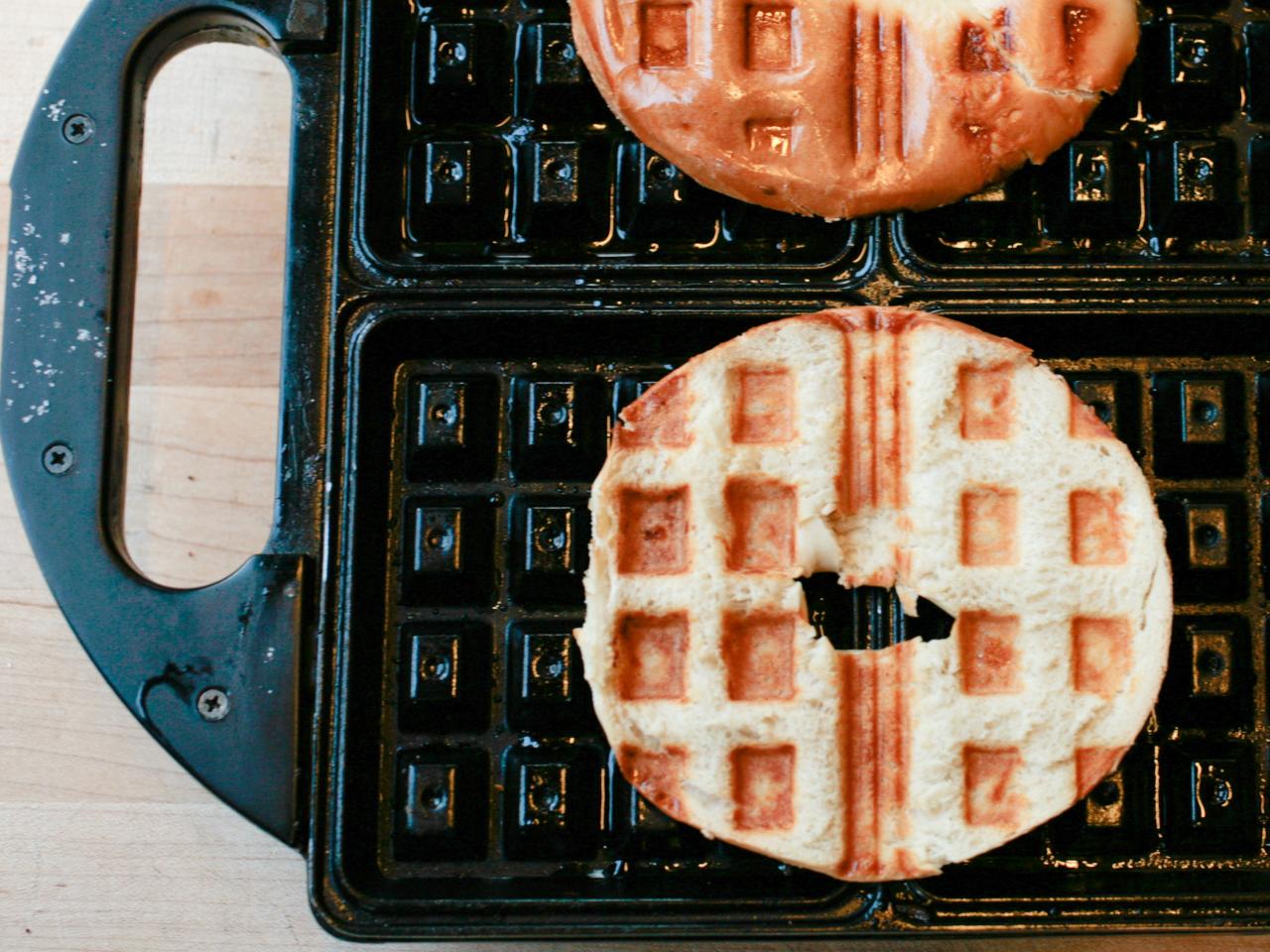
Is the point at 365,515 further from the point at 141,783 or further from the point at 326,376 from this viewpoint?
the point at 141,783

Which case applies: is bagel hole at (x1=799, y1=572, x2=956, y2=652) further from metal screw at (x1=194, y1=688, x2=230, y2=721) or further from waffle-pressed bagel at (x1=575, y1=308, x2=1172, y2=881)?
metal screw at (x1=194, y1=688, x2=230, y2=721)

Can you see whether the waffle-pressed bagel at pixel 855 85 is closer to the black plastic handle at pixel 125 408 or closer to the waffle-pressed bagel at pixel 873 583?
the waffle-pressed bagel at pixel 873 583

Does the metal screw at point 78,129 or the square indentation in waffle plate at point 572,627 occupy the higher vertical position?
the metal screw at point 78,129

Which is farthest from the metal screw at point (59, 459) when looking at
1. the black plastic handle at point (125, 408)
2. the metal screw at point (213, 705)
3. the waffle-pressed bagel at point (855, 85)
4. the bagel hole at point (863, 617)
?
the bagel hole at point (863, 617)

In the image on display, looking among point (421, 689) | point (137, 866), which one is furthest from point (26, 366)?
point (137, 866)

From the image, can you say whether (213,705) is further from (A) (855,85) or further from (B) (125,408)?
(A) (855,85)

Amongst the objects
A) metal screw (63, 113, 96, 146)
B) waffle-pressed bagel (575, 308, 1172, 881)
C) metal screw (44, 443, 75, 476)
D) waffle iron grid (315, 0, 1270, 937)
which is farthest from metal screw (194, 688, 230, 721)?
metal screw (63, 113, 96, 146)
